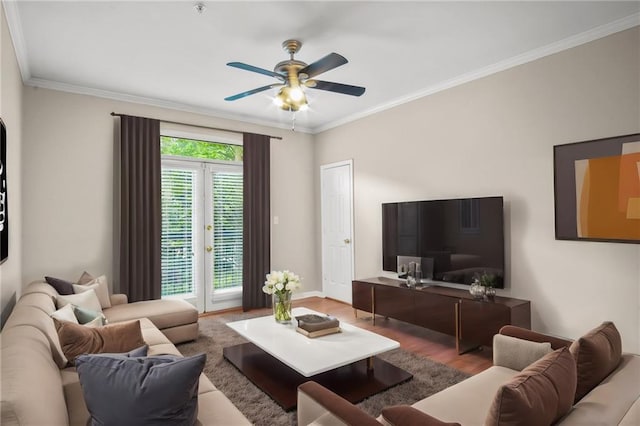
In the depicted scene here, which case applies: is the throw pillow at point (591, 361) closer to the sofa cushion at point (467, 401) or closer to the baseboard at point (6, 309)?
the sofa cushion at point (467, 401)

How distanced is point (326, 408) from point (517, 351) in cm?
132

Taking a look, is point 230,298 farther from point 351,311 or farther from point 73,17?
point 73,17

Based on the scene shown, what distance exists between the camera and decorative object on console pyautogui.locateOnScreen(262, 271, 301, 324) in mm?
3184

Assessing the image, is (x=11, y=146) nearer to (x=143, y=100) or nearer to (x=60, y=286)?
(x=60, y=286)

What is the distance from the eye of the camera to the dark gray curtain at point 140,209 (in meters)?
4.35

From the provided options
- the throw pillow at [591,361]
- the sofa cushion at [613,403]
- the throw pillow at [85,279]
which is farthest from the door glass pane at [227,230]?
the sofa cushion at [613,403]

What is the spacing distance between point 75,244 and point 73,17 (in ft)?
8.17

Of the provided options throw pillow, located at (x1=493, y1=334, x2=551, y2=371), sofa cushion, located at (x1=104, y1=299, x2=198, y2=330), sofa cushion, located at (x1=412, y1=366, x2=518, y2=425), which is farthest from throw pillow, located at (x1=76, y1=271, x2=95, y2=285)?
throw pillow, located at (x1=493, y1=334, x2=551, y2=371)

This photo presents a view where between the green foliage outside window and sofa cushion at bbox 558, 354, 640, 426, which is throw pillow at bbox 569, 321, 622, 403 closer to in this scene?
sofa cushion at bbox 558, 354, 640, 426

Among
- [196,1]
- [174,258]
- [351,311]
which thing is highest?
[196,1]

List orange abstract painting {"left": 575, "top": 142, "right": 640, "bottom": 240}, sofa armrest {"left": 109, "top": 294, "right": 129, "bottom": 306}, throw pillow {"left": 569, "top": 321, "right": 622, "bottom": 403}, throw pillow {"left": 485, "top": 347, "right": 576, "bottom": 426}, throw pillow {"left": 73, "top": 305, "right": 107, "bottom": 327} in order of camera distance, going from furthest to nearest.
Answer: sofa armrest {"left": 109, "top": 294, "right": 129, "bottom": 306} → orange abstract painting {"left": 575, "top": 142, "right": 640, "bottom": 240} → throw pillow {"left": 73, "top": 305, "right": 107, "bottom": 327} → throw pillow {"left": 569, "top": 321, "right": 622, "bottom": 403} → throw pillow {"left": 485, "top": 347, "right": 576, "bottom": 426}

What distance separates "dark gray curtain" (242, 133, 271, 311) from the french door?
198 millimetres

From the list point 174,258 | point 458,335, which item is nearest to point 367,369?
point 458,335

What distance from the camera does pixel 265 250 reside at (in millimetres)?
5457
